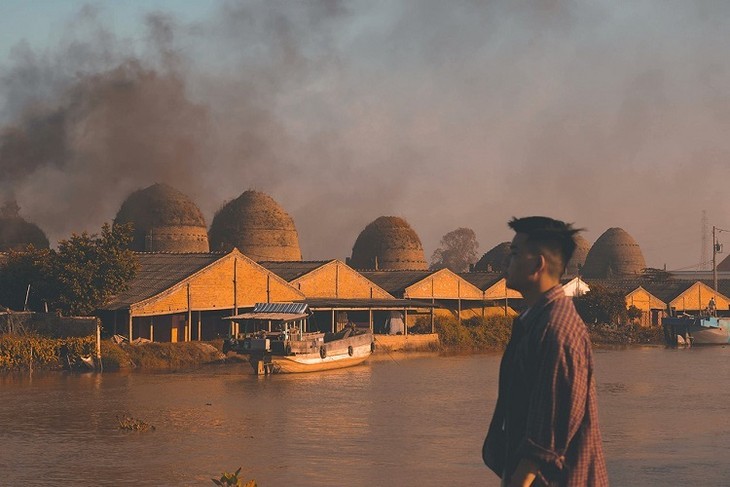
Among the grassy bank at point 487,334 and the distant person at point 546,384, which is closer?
the distant person at point 546,384

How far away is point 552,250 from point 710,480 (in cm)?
1583

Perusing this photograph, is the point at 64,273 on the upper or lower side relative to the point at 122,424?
upper

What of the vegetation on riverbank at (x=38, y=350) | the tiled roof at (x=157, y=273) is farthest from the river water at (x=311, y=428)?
the tiled roof at (x=157, y=273)

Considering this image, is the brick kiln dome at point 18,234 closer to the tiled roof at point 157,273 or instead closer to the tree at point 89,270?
the tiled roof at point 157,273

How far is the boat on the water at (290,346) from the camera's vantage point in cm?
4519

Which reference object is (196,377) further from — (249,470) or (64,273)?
(249,470)

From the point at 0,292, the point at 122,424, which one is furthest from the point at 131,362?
the point at 122,424

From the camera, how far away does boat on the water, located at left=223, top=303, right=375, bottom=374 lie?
148 feet

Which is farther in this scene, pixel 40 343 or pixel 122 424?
pixel 40 343

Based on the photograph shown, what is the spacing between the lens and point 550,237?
7141mm

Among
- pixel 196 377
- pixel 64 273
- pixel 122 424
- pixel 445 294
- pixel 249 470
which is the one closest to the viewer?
pixel 249 470

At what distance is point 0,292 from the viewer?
48406mm

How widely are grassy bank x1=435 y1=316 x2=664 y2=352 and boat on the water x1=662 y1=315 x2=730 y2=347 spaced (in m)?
3.00

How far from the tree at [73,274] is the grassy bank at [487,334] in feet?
75.1
